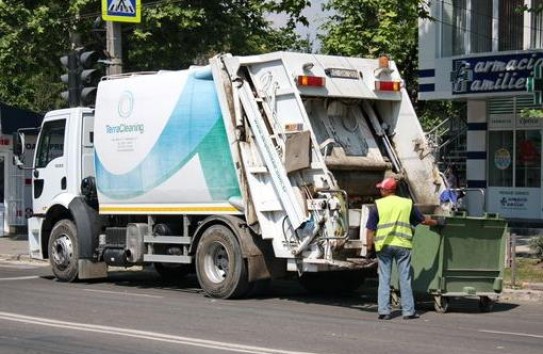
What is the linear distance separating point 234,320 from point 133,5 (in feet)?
29.9

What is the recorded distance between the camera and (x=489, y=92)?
22625 millimetres

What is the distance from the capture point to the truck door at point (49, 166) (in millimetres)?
15070

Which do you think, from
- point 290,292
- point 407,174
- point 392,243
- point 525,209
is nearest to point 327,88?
point 407,174

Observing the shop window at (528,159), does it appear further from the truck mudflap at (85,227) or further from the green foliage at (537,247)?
the truck mudflap at (85,227)

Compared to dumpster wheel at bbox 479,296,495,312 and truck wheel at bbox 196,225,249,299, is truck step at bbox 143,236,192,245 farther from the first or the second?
dumpster wheel at bbox 479,296,495,312

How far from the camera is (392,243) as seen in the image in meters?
10.7

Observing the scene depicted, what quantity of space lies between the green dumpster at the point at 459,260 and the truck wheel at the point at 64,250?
5723 mm

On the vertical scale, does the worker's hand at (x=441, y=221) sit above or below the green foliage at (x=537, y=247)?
above

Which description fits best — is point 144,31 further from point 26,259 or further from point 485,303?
point 485,303

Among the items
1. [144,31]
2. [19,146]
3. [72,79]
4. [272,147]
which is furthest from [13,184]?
[272,147]

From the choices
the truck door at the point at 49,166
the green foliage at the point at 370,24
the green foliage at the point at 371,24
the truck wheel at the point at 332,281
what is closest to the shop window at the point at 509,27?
the green foliage at the point at 370,24

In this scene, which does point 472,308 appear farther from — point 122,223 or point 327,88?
point 122,223

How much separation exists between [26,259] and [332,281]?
905 cm

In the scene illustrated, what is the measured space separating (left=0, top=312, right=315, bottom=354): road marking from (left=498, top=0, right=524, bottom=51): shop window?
54.2 ft
